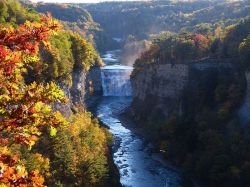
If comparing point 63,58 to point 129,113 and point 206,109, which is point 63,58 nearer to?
point 206,109

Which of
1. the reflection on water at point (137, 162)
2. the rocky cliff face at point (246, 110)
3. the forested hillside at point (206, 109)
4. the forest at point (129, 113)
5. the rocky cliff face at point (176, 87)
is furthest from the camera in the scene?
the rocky cliff face at point (176, 87)

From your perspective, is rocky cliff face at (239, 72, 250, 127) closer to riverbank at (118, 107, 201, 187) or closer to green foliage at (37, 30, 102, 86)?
riverbank at (118, 107, 201, 187)

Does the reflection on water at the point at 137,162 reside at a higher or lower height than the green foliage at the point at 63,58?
lower

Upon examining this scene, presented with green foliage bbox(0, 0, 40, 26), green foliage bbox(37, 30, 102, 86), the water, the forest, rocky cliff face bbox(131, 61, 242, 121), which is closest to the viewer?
the forest

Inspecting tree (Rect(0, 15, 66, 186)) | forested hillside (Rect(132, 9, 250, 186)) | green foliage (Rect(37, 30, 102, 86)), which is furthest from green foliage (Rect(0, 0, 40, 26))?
tree (Rect(0, 15, 66, 186))


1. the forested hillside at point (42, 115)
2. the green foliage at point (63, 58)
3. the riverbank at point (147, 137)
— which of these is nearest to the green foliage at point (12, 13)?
the forested hillside at point (42, 115)

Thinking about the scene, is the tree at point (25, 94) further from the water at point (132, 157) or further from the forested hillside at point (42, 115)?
the water at point (132, 157)

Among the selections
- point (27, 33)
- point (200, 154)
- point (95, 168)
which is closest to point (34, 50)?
point (27, 33)

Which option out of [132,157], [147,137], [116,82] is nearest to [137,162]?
[132,157]
